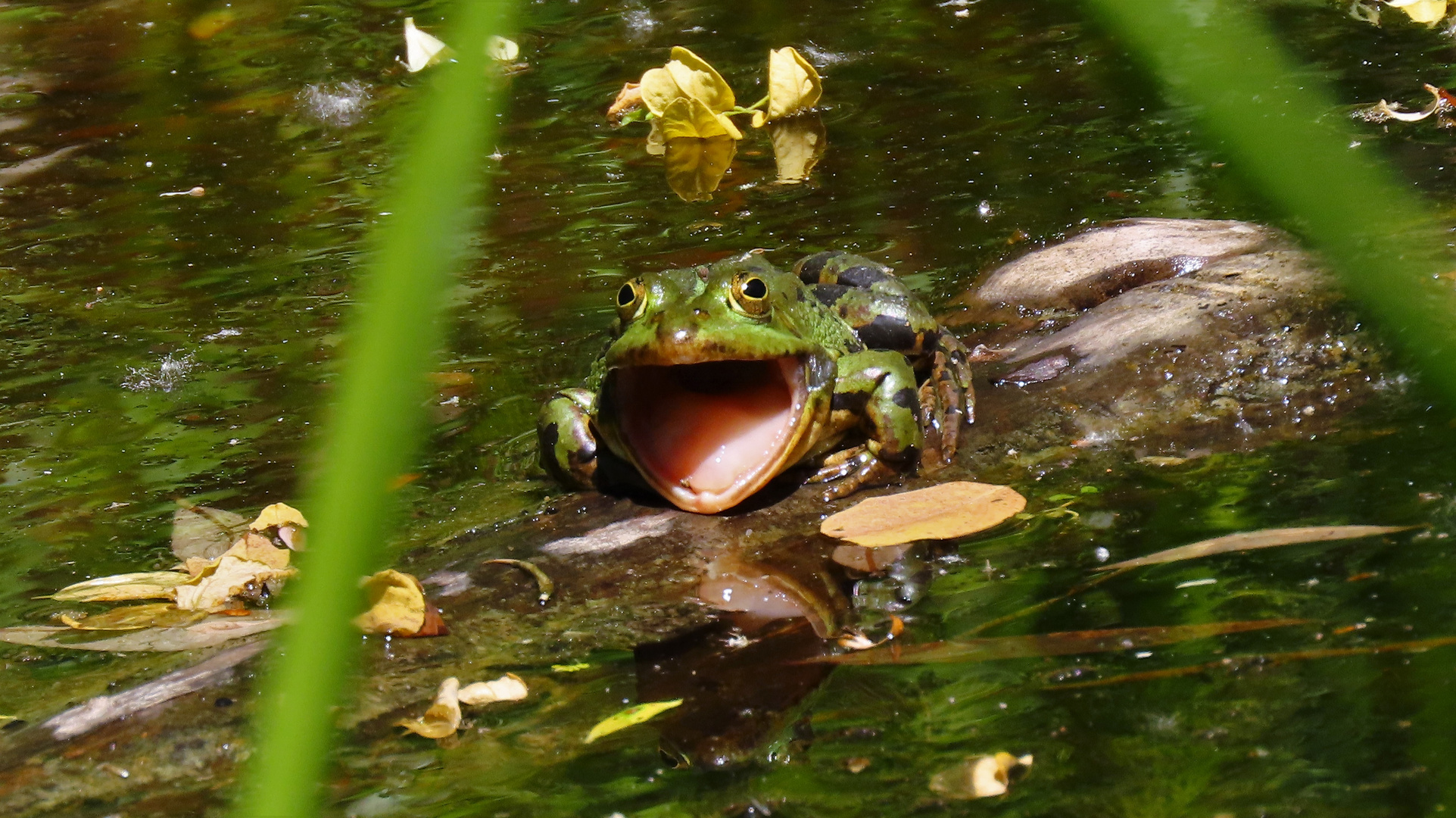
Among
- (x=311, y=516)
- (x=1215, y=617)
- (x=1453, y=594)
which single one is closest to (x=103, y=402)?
(x=1215, y=617)

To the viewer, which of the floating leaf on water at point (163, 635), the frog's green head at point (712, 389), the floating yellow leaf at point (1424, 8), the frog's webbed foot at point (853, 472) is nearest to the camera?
the floating leaf on water at point (163, 635)

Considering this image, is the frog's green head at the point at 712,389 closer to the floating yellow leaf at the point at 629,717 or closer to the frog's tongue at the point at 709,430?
the frog's tongue at the point at 709,430

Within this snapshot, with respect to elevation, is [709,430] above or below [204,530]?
above

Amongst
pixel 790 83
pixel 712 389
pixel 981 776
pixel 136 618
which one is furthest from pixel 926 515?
pixel 790 83

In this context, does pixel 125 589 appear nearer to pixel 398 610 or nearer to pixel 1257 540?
pixel 398 610

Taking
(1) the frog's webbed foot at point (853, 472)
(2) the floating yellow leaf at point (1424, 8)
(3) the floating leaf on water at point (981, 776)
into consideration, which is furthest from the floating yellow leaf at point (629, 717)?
(2) the floating yellow leaf at point (1424, 8)
